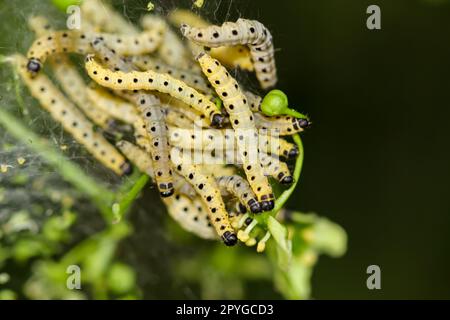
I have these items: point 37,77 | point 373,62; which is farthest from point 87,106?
point 373,62

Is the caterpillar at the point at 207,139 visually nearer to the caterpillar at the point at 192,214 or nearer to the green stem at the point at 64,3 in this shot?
the caterpillar at the point at 192,214

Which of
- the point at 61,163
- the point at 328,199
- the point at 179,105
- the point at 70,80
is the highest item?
the point at 70,80

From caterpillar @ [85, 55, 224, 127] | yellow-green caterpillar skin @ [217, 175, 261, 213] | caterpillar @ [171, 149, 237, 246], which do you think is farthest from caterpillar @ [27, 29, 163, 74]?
yellow-green caterpillar skin @ [217, 175, 261, 213]

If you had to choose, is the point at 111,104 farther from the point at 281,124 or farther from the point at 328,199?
the point at 328,199

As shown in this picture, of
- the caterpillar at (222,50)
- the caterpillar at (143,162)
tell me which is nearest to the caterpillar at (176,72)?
the caterpillar at (222,50)

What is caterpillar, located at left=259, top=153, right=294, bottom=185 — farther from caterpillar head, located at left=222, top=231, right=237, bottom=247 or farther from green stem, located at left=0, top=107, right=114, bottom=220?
green stem, located at left=0, top=107, right=114, bottom=220

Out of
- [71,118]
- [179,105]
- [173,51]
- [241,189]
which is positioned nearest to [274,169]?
[241,189]

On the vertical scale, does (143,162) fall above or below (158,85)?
below
